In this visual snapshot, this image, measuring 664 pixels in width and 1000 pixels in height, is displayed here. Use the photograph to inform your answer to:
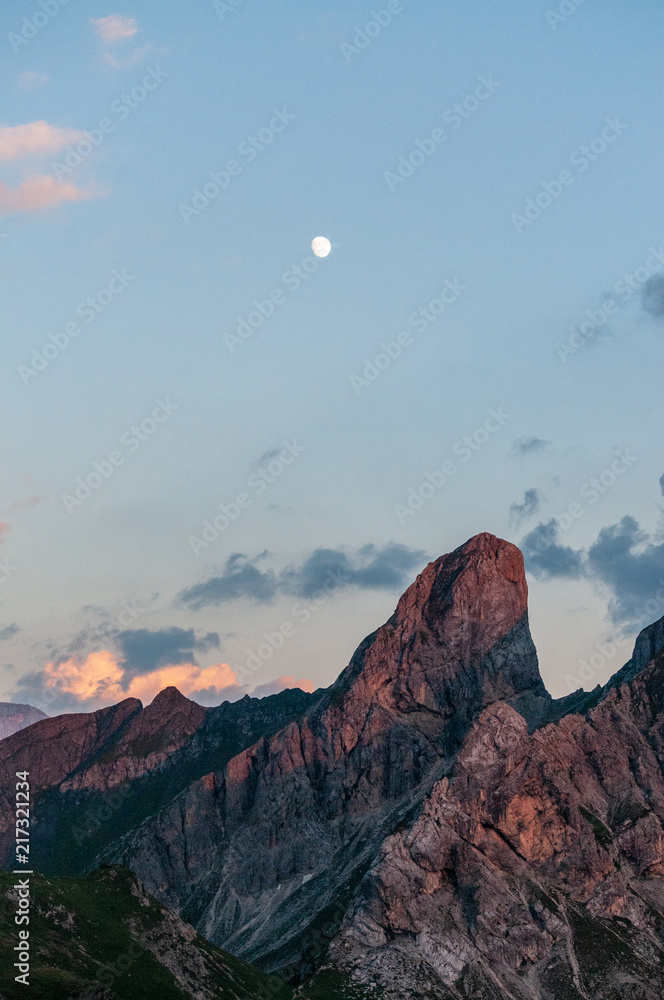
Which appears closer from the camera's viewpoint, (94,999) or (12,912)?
(94,999)

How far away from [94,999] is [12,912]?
25694 mm

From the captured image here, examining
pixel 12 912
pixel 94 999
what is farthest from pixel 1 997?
pixel 12 912

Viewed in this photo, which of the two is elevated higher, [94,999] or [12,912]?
[12,912]

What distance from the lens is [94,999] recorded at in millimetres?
181250

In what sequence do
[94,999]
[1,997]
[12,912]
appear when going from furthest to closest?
[12,912] → [94,999] → [1,997]

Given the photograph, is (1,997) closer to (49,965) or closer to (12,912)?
(49,965)

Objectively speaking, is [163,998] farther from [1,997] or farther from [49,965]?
[1,997]

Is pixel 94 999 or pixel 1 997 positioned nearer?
pixel 1 997

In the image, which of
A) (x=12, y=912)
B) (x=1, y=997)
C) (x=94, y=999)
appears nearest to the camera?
(x=1, y=997)

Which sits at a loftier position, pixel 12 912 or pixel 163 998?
pixel 12 912

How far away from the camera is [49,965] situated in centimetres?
18638

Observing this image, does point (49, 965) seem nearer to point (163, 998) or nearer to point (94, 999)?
point (94, 999)

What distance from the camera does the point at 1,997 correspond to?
546ft

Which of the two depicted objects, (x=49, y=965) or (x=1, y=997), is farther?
(x=49, y=965)
